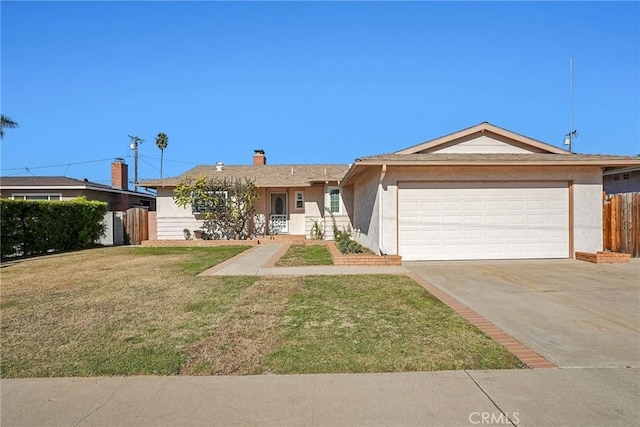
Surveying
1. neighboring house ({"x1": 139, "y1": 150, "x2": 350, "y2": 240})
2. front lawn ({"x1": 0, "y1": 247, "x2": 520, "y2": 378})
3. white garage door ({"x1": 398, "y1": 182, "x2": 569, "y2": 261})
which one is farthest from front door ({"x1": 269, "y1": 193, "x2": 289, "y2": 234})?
front lawn ({"x1": 0, "y1": 247, "x2": 520, "y2": 378})

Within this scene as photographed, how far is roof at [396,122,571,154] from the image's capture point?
1284 cm

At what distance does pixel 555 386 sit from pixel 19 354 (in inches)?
225

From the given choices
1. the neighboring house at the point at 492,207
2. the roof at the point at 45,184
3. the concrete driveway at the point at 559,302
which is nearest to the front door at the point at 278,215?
the neighboring house at the point at 492,207

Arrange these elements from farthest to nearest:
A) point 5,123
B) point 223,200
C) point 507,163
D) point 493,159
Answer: point 5,123 < point 223,200 < point 493,159 < point 507,163

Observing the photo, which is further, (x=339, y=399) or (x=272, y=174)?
(x=272, y=174)

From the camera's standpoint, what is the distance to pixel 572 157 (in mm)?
11969

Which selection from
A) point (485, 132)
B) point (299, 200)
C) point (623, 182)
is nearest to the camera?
point (485, 132)

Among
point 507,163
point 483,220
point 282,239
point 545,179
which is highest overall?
point 507,163

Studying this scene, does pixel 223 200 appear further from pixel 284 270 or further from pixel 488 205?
pixel 488 205

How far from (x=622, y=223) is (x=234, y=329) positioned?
13.0 m

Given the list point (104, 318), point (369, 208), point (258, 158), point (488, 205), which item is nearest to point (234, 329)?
point (104, 318)

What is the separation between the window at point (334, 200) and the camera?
1977cm

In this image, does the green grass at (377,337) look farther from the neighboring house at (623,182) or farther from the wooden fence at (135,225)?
the neighboring house at (623,182)

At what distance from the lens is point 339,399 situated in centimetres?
333
